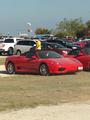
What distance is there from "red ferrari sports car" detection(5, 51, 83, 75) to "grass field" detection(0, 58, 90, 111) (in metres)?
2.79

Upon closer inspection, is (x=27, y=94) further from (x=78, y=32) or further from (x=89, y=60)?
(x=78, y=32)

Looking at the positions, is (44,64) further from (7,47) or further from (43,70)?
(7,47)

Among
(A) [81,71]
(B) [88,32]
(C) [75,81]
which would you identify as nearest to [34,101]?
(C) [75,81]

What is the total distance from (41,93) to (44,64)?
793 cm

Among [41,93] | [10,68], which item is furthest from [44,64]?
[41,93]

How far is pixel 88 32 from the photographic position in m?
110

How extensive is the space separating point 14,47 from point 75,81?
2785 centimetres

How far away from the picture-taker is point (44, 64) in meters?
23.1

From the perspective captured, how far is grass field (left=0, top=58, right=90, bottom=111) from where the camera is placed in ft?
42.5

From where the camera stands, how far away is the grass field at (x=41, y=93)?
13.0m

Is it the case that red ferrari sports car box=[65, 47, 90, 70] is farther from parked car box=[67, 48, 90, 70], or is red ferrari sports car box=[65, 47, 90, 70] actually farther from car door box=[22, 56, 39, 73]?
car door box=[22, 56, 39, 73]

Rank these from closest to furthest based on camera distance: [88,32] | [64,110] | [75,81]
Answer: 1. [64,110]
2. [75,81]
3. [88,32]

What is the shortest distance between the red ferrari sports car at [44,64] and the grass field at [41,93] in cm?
279

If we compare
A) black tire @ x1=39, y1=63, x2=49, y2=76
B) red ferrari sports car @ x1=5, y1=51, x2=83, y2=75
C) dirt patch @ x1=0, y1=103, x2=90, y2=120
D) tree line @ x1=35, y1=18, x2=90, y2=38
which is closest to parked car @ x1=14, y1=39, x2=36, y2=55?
red ferrari sports car @ x1=5, y1=51, x2=83, y2=75
